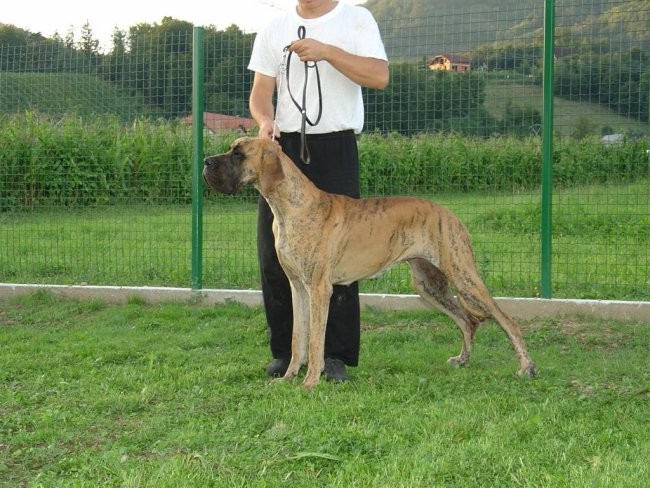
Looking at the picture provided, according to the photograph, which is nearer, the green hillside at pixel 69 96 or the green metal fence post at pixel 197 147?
the green metal fence post at pixel 197 147

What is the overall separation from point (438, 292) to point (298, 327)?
3.61ft

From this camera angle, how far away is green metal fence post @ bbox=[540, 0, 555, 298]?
7750 millimetres

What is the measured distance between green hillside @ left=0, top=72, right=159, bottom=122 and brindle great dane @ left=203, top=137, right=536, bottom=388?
4.32 metres

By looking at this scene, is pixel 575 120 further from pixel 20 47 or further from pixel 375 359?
pixel 20 47

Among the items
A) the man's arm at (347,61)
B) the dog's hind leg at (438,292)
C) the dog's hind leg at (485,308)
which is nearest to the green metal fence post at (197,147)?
the dog's hind leg at (438,292)

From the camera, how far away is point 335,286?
Result: 6.14 meters

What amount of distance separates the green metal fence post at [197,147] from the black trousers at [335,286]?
2775mm

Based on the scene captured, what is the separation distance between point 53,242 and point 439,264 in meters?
5.97

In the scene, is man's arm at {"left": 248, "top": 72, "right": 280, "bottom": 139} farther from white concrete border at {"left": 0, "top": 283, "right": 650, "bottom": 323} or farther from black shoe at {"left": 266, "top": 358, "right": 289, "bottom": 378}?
white concrete border at {"left": 0, "top": 283, "right": 650, "bottom": 323}

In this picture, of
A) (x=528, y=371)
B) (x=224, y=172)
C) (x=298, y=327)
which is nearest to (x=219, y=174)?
(x=224, y=172)

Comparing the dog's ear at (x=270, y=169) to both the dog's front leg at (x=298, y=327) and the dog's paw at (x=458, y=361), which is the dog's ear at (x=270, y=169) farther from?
the dog's paw at (x=458, y=361)

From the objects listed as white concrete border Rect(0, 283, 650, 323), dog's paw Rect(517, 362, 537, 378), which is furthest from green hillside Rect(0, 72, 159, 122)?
dog's paw Rect(517, 362, 537, 378)

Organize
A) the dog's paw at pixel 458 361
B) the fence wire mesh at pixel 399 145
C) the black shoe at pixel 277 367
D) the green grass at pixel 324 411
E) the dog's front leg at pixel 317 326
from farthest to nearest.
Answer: the fence wire mesh at pixel 399 145, the dog's paw at pixel 458 361, the black shoe at pixel 277 367, the dog's front leg at pixel 317 326, the green grass at pixel 324 411

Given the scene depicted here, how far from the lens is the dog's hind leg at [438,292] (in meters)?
6.40
